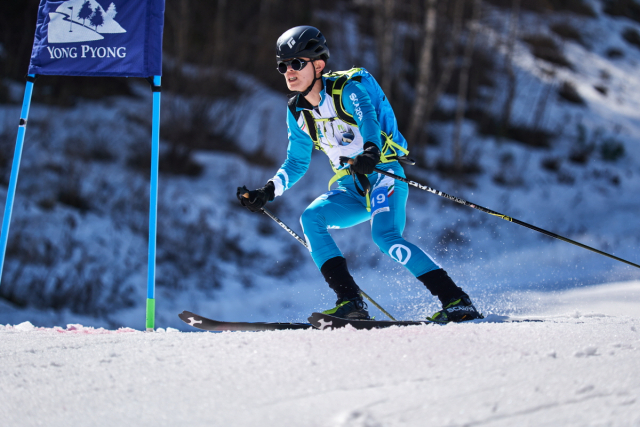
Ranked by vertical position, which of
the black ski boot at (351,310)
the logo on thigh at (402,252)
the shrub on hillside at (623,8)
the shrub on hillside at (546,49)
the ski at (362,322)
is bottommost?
the ski at (362,322)

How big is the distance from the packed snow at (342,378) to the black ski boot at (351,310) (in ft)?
1.61

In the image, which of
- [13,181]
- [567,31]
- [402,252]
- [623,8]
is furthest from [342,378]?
[623,8]

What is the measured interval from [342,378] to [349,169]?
1772 mm

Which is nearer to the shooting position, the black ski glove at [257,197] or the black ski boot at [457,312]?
the black ski boot at [457,312]

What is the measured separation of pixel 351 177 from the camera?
151 inches

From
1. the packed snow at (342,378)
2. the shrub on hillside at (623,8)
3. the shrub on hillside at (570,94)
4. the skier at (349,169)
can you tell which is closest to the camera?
the packed snow at (342,378)

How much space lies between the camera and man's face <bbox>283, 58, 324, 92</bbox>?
3605 millimetres

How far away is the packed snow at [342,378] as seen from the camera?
1.82 metres

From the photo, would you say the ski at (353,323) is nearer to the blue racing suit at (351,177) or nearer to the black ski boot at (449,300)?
the black ski boot at (449,300)

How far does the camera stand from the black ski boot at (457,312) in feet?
10.9

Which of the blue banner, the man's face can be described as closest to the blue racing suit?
the man's face

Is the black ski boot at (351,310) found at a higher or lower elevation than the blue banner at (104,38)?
lower

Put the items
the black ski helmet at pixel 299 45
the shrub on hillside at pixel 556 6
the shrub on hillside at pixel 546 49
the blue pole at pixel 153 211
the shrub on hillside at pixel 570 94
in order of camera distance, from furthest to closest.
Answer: the shrub on hillside at pixel 556 6 → the shrub on hillside at pixel 546 49 → the shrub on hillside at pixel 570 94 → the blue pole at pixel 153 211 → the black ski helmet at pixel 299 45

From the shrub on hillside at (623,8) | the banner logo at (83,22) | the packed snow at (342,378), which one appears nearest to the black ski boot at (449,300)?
the packed snow at (342,378)
